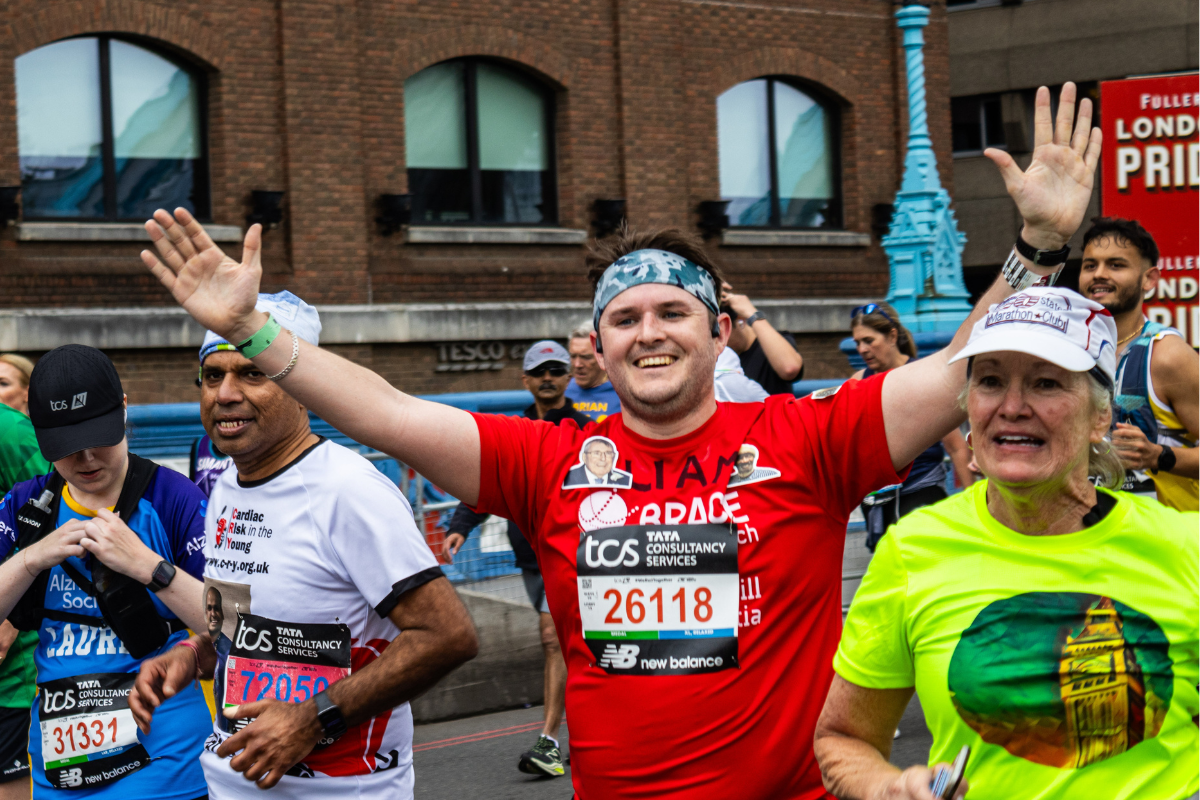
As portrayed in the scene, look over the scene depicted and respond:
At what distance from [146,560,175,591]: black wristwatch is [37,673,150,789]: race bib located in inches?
11.5

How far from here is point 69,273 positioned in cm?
1438

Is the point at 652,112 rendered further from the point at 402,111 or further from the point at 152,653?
the point at 152,653

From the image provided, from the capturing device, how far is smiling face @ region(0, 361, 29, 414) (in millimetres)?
6773

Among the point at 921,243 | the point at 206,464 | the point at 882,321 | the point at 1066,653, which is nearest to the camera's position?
the point at 1066,653

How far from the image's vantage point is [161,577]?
366 cm

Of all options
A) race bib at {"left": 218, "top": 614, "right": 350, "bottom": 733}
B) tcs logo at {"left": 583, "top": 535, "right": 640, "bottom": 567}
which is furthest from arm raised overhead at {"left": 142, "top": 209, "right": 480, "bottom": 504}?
race bib at {"left": 218, "top": 614, "right": 350, "bottom": 733}

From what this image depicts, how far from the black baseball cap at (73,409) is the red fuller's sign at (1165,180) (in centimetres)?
798

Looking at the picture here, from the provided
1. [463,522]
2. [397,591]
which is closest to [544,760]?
[463,522]

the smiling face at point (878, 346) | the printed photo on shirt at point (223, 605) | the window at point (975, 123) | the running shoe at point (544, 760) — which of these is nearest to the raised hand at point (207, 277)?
the printed photo on shirt at point (223, 605)

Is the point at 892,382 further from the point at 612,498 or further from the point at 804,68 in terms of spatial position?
the point at 804,68

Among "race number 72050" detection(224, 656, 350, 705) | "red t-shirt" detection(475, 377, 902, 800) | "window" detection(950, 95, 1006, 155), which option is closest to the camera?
"red t-shirt" detection(475, 377, 902, 800)

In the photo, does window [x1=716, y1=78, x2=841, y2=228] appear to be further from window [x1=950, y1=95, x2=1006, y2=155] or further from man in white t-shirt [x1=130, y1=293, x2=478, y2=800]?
man in white t-shirt [x1=130, y1=293, x2=478, y2=800]

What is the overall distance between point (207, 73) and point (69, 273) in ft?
8.99

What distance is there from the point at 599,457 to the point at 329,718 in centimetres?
85
